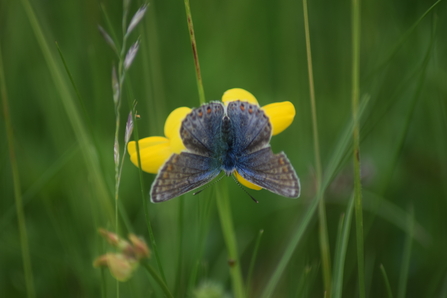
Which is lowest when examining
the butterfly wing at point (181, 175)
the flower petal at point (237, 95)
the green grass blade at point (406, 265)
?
the green grass blade at point (406, 265)

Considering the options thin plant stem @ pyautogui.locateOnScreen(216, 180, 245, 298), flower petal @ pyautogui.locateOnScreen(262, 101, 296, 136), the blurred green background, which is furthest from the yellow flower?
thin plant stem @ pyautogui.locateOnScreen(216, 180, 245, 298)

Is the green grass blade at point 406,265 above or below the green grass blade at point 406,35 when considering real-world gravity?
below

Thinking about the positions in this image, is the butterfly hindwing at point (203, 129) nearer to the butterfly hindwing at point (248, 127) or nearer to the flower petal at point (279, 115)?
the butterfly hindwing at point (248, 127)

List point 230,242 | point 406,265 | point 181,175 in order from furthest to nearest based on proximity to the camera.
Answer: point 406,265 < point 181,175 < point 230,242

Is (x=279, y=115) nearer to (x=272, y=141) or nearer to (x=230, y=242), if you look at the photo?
(x=230, y=242)

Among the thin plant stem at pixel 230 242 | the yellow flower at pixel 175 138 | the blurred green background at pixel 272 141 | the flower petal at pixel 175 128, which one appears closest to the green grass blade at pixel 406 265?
the blurred green background at pixel 272 141

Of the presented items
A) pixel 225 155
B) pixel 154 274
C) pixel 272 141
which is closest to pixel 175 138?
pixel 225 155

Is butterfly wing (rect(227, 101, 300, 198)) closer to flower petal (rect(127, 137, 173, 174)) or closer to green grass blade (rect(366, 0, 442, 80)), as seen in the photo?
flower petal (rect(127, 137, 173, 174))
